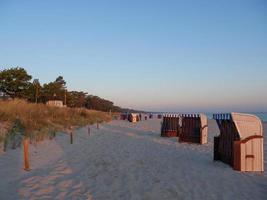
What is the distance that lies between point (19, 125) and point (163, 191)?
32.7ft

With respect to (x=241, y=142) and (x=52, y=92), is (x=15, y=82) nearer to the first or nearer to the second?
(x=52, y=92)

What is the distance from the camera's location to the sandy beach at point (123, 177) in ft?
23.4

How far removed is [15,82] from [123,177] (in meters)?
40.0

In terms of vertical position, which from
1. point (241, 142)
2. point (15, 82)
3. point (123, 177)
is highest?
point (15, 82)

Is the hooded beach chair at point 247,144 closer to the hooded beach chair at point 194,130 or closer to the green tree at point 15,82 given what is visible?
the hooded beach chair at point 194,130

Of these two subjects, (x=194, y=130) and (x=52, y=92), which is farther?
(x=52, y=92)

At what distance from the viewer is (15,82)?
1779 inches

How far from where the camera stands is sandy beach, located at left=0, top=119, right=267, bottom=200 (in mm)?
7123

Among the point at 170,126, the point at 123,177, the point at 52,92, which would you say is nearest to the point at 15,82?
the point at 52,92

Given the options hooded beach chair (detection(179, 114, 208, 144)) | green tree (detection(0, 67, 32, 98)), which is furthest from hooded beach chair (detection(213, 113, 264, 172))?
green tree (detection(0, 67, 32, 98))

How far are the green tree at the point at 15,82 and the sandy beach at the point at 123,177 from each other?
34.7m

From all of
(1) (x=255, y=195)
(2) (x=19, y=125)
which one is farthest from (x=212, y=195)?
(2) (x=19, y=125)

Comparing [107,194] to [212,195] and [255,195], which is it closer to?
[212,195]

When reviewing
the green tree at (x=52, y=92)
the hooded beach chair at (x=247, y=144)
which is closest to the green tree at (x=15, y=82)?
the green tree at (x=52, y=92)
